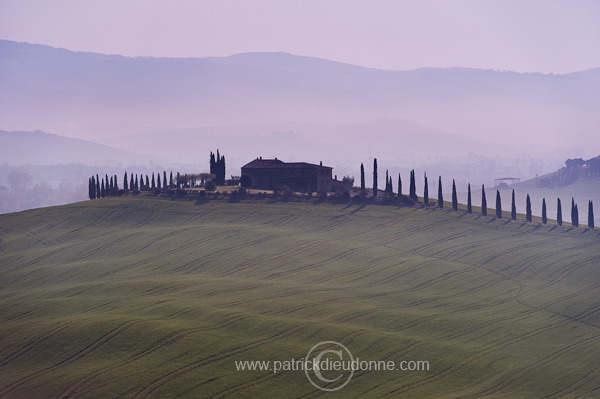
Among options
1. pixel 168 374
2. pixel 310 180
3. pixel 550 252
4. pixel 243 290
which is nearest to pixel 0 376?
pixel 168 374

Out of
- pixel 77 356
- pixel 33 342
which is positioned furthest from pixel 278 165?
pixel 77 356

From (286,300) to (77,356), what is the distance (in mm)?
23095

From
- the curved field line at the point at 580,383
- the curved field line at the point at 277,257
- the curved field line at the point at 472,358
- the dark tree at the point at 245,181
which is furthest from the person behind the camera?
the dark tree at the point at 245,181

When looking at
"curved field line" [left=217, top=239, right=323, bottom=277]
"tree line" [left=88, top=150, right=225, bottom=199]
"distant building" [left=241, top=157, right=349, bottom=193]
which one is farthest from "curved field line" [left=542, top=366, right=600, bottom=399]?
"tree line" [left=88, top=150, right=225, bottom=199]

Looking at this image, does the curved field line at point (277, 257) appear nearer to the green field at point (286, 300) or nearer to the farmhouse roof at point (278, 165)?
the green field at point (286, 300)

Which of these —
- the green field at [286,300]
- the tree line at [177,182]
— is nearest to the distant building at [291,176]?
the tree line at [177,182]

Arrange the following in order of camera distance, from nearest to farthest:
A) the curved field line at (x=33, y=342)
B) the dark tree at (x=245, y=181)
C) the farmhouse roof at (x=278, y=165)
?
the curved field line at (x=33, y=342) < the farmhouse roof at (x=278, y=165) < the dark tree at (x=245, y=181)

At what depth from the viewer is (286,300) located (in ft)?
258

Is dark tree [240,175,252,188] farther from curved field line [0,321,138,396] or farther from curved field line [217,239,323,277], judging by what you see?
curved field line [0,321,138,396]

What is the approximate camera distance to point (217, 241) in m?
111

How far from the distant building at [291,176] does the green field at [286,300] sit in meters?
12.6

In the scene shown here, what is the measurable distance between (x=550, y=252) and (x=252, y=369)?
2364 inches

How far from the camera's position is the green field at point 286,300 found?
58562 mm

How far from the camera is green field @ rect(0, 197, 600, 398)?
58.6m
